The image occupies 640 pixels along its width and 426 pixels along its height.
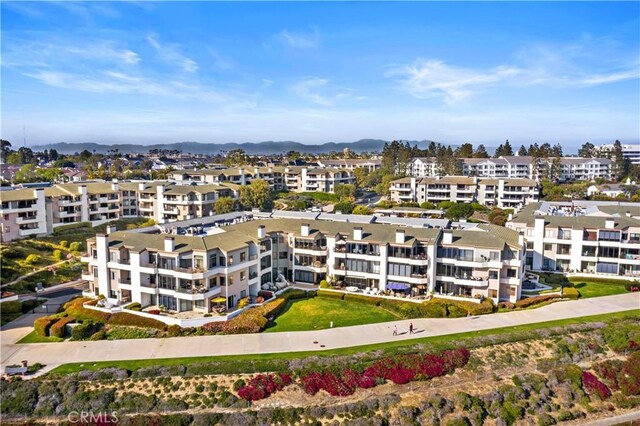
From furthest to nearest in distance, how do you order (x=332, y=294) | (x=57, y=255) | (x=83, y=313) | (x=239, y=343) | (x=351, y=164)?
(x=351, y=164) < (x=57, y=255) < (x=332, y=294) < (x=83, y=313) < (x=239, y=343)

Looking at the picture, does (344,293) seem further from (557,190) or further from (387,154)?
(387,154)

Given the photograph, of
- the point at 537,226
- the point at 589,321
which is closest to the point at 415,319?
the point at 589,321

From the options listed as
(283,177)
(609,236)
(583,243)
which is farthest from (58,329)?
(283,177)

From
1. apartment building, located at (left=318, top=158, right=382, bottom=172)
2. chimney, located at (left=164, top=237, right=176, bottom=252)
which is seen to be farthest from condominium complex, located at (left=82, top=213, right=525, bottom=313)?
apartment building, located at (left=318, top=158, right=382, bottom=172)

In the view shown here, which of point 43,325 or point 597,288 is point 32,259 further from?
point 597,288

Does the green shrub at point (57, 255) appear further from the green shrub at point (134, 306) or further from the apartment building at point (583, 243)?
the apartment building at point (583, 243)

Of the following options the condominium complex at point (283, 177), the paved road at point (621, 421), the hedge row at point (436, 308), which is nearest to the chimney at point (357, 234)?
the hedge row at point (436, 308)

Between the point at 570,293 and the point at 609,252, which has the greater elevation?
the point at 609,252
